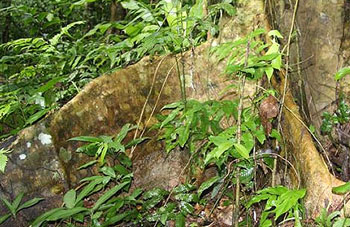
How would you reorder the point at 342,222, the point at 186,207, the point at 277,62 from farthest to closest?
the point at 186,207, the point at 277,62, the point at 342,222

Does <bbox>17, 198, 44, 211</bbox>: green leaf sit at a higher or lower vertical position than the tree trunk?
→ higher

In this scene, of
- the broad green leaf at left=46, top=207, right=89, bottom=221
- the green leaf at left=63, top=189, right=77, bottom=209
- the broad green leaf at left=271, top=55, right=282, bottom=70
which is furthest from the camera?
the green leaf at left=63, top=189, right=77, bottom=209

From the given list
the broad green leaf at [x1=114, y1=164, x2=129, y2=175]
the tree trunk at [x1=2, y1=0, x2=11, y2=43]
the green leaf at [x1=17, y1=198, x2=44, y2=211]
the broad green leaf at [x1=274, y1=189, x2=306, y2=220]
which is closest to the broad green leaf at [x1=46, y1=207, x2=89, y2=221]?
the green leaf at [x1=17, y1=198, x2=44, y2=211]

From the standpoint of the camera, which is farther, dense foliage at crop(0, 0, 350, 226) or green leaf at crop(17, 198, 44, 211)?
green leaf at crop(17, 198, 44, 211)

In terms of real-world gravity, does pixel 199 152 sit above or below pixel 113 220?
above

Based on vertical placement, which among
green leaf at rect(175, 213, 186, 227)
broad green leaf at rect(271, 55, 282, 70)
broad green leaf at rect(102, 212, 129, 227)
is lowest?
green leaf at rect(175, 213, 186, 227)

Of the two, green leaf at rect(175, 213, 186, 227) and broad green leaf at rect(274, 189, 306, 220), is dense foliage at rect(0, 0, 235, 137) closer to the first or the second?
green leaf at rect(175, 213, 186, 227)

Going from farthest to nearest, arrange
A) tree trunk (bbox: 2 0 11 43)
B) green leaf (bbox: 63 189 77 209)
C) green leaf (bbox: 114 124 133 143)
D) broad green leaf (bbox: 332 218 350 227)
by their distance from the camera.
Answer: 1. tree trunk (bbox: 2 0 11 43)
2. green leaf (bbox: 114 124 133 143)
3. green leaf (bbox: 63 189 77 209)
4. broad green leaf (bbox: 332 218 350 227)

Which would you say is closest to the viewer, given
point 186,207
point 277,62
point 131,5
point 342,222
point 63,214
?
point 342,222

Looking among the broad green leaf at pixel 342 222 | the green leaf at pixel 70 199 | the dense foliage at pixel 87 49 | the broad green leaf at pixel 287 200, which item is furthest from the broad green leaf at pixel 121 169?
the broad green leaf at pixel 342 222

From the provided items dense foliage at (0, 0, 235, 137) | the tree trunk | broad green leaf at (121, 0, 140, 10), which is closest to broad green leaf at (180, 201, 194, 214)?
dense foliage at (0, 0, 235, 137)

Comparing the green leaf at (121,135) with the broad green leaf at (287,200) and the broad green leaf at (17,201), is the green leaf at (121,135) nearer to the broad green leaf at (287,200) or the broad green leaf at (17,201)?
the broad green leaf at (17,201)

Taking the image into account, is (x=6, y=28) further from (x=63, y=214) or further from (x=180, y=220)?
(x=180, y=220)

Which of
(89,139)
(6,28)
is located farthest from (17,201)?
(6,28)
